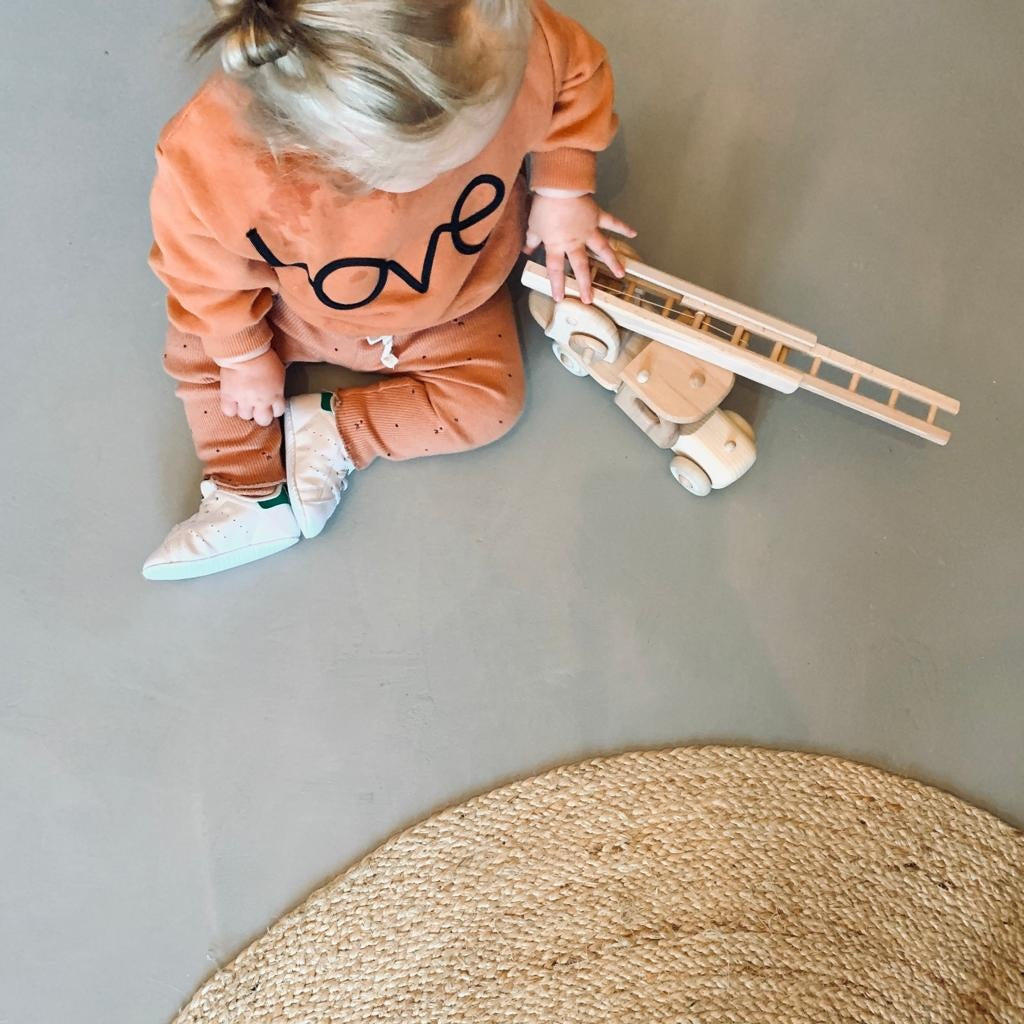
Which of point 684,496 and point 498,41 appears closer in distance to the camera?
point 498,41

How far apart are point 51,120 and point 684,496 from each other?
64 centimetres

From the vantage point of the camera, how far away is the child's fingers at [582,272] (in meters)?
0.72

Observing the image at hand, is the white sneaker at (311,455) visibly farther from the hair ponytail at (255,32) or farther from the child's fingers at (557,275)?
the hair ponytail at (255,32)

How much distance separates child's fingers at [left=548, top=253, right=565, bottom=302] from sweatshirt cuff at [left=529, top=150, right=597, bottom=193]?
2.1 inches

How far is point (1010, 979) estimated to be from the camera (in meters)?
0.74

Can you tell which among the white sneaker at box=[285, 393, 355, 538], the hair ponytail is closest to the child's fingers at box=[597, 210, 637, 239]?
the white sneaker at box=[285, 393, 355, 538]

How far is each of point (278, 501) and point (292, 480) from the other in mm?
21

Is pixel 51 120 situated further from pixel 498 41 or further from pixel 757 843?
pixel 757 843

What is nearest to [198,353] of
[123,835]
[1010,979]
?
[123,835]

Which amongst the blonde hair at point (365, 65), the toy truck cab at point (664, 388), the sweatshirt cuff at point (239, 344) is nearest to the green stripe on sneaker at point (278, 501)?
the sweatshirt cuff at point (239, 344)

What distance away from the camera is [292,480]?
766mm

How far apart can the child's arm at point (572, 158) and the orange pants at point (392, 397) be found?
8 centimetres

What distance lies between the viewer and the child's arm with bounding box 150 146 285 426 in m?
0.59

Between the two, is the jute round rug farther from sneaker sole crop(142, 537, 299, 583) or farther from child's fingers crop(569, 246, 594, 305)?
child's fingers crop(569, 246, 594, 305)
